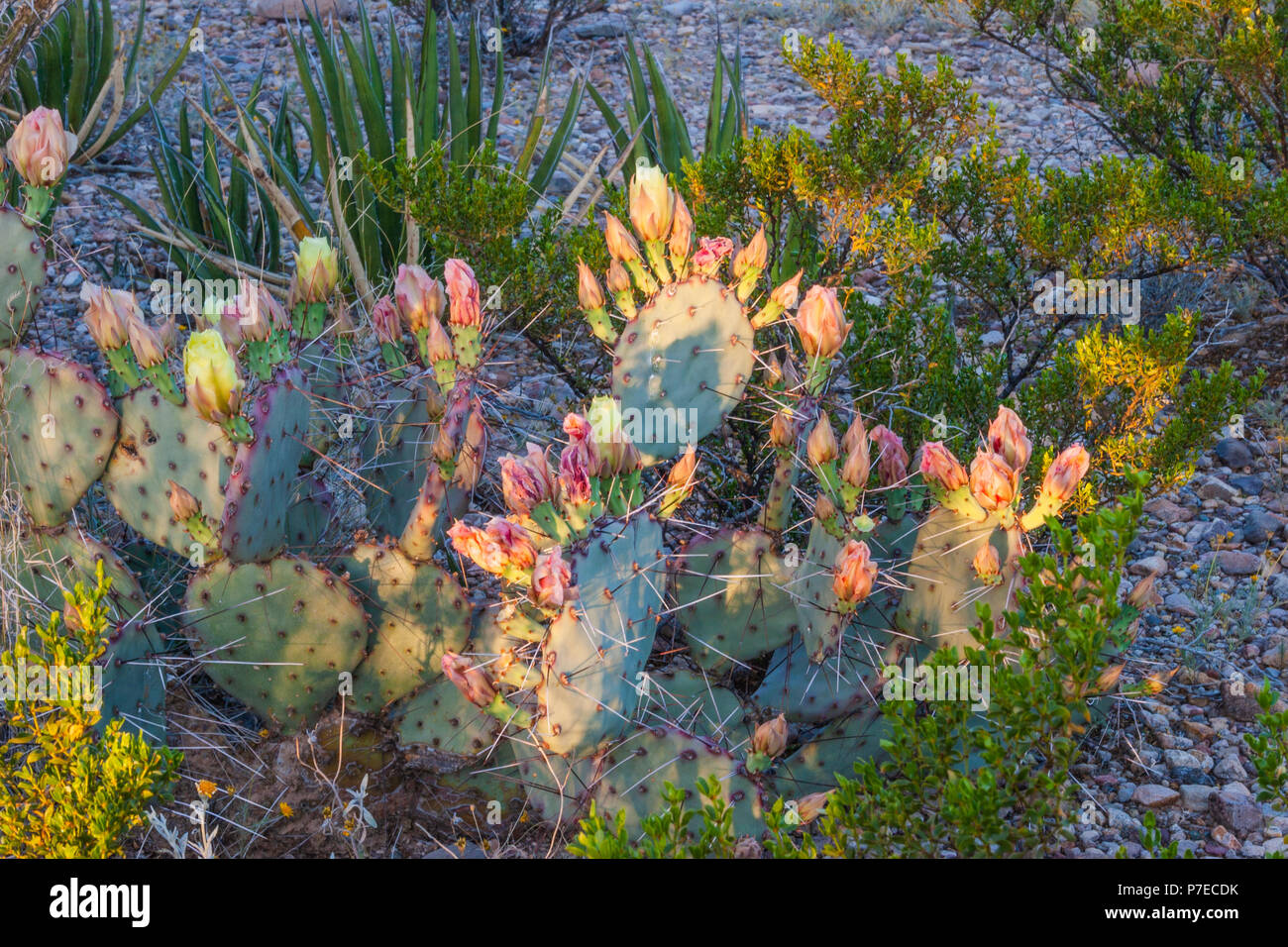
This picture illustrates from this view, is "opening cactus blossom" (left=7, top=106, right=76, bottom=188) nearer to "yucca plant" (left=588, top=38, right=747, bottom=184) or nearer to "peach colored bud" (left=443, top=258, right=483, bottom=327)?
"peach colored bud" (left=443, top=258, right=483, bottom=327)

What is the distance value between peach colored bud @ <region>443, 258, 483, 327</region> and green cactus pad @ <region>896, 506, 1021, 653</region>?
3.48ft

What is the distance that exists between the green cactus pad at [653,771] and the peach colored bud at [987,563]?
610mm

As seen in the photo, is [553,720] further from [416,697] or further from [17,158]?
[17,158]

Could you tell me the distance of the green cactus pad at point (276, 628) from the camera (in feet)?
8.04

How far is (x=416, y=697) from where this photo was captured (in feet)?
8.41

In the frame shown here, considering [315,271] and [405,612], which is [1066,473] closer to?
[405,612]

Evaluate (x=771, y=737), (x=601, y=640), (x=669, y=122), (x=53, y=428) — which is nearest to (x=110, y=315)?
(x=53, y=428)

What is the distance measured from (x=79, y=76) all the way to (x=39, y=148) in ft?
10.2

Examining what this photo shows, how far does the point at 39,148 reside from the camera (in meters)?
2.61

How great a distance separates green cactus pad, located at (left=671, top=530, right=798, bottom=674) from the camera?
8.70 ft

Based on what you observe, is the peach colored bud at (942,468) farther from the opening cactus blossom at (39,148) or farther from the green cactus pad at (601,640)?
the opening cactus blossom at (39,148)

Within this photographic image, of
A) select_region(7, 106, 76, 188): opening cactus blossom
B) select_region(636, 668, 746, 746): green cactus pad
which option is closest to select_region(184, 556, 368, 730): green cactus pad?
select_region(636, 668, 746, 746): green cactus pad

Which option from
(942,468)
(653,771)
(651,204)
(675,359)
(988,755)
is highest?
(651,204)

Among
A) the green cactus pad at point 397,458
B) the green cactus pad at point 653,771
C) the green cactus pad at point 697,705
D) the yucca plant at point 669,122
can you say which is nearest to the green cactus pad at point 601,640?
the green cactus pad at point 653,771
